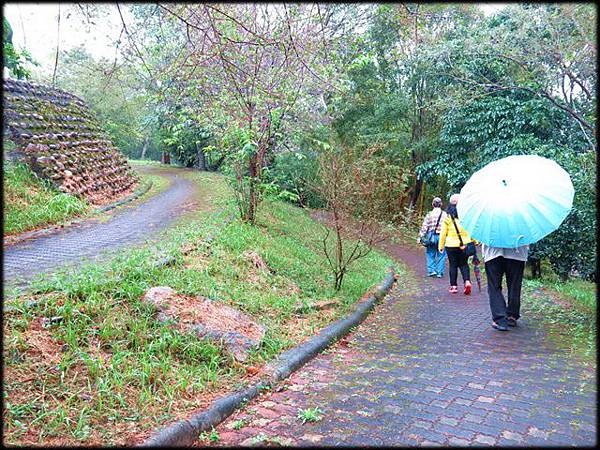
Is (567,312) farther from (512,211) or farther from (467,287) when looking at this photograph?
(512,211)

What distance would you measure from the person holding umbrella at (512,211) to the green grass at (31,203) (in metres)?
6.94

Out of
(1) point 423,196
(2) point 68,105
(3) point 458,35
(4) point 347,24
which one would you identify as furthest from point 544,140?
(2) point 68,105

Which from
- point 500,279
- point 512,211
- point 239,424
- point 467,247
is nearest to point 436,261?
point 467,247

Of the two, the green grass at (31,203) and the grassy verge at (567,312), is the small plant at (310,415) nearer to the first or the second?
the grassy verge at (567,312)

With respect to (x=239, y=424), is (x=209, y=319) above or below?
above

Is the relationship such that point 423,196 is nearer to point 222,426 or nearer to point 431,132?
point 431,132

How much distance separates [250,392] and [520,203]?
3719mm

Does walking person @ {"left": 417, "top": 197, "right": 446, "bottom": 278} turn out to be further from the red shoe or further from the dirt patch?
the dirt patch

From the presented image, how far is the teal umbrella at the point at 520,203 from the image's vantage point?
5574 mm

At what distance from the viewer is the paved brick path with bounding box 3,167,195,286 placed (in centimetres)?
610

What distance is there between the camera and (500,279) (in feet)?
20.1

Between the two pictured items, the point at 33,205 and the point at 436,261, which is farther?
the point at 436,261

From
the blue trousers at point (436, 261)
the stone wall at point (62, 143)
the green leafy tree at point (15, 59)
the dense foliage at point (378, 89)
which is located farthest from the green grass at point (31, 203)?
the blue trousers at point (436, 261)

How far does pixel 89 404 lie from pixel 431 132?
18.4m
